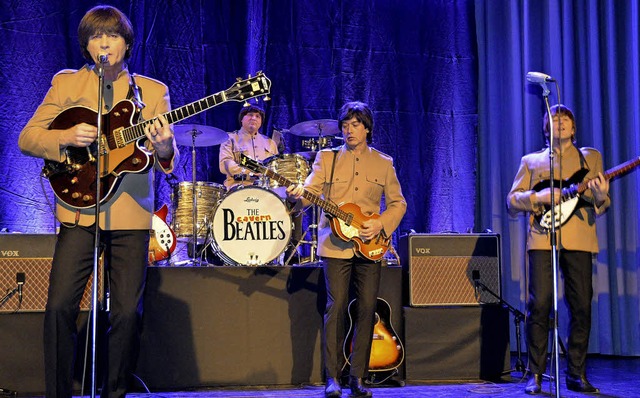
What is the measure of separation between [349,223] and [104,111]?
6.32 feet

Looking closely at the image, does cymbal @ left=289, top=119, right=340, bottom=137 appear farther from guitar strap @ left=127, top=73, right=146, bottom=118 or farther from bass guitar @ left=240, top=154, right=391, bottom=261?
guitar strap @ left=127, top=73, right=146, bottom=118

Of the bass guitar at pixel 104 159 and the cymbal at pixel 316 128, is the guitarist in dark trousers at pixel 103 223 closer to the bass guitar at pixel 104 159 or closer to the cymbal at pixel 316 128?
the bass guitar at pixel 104 159

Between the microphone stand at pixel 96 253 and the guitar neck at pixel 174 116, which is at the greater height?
the guitar neck at pixel 174 116

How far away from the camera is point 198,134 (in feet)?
20.9

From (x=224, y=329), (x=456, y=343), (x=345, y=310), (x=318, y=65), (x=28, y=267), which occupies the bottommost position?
(x=456, y=343)

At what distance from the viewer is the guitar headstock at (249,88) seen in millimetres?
3697

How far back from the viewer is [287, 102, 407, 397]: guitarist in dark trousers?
4.81m

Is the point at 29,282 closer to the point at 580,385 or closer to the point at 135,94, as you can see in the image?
the point at 135,94

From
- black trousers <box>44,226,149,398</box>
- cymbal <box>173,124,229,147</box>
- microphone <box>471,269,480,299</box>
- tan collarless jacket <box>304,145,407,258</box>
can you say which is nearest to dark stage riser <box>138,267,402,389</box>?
tan collarless jacket <box>304,145,407,258</box>

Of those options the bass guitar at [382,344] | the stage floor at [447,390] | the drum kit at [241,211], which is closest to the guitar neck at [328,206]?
the bass guitar at [382,344]

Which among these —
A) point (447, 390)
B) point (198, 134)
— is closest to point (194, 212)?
point (198, 134)

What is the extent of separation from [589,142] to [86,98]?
5440mm

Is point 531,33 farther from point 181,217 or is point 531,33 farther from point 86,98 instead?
point 86,98

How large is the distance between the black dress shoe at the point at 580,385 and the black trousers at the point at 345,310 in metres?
1.54
